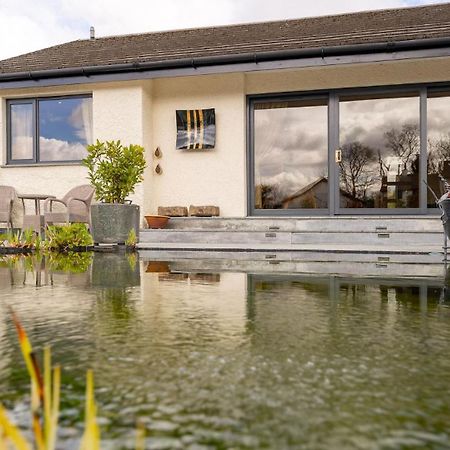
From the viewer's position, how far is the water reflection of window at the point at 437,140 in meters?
8.77

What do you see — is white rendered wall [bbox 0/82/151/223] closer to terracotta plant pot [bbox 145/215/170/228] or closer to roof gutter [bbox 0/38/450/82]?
roof gutter [bbox 0/38/450/82]

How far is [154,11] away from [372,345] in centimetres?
1781

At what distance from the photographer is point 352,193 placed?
30.7 ft

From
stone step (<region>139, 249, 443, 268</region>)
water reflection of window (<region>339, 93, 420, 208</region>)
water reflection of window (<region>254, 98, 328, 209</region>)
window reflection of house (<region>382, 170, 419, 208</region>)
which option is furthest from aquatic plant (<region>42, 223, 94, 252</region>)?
window reflection of house (<region>382, 170, 419, 208</region>)

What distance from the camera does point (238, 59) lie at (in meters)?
8.51

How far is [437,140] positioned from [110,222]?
19.1ft

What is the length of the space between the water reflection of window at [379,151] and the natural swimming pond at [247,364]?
6.55 m

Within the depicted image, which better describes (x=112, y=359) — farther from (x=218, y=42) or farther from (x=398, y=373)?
(x=218, y=42)

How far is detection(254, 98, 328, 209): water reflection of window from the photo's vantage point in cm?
938

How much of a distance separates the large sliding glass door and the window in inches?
133

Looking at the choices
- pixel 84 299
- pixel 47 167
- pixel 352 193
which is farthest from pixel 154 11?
pixel 84 299

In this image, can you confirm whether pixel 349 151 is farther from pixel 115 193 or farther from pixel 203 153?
pixel 115 193

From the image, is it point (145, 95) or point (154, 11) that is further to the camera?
point (154, 11)

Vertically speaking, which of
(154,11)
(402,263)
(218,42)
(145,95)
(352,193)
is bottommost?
(402,263)
